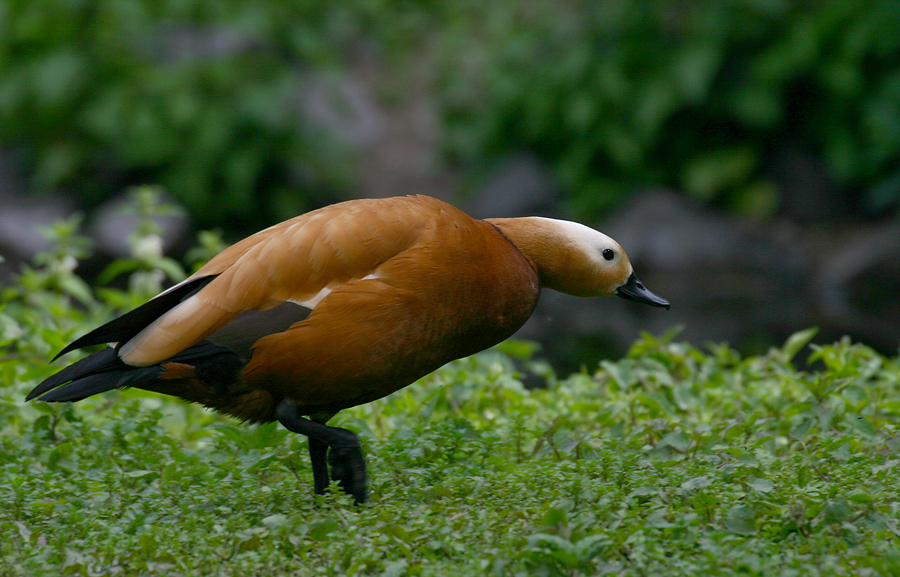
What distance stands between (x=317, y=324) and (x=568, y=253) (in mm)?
866

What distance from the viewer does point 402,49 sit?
1329 cm

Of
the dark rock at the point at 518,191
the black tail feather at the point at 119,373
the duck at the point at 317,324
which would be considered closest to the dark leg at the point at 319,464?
the duck at the point at 317,324

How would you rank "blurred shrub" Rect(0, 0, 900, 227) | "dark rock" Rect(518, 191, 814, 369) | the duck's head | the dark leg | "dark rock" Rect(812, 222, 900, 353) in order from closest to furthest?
the dark leg < the duck's head < "dark rock" Rect(518, 191, 814, 369) < "dark rock" Rect(812, 222, 900, 353) < "blurred shrub" Rect(0, 0, 900, 227)

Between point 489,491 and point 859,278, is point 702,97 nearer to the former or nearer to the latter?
point 859,278

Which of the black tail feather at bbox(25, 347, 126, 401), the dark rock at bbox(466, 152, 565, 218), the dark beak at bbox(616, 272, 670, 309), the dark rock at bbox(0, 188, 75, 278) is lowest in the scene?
the black tail feather at bbox(25, 347, 126, 401)

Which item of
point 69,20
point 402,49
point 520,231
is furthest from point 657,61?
point 520,231

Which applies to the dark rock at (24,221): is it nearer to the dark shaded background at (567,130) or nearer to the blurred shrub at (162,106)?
the dark shaded background at (567,130)

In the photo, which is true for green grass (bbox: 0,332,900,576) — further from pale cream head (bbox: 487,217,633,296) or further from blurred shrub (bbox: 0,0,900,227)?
blurred shrub (bbox: 0,0,900,227)

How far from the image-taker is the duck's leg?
100 inches

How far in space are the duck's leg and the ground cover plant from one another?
0.23 ft

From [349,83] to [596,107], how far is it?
359 cm

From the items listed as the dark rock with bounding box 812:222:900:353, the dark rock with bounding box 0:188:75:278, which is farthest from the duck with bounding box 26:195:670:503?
the dark rock with bounding box 0:188:75:278

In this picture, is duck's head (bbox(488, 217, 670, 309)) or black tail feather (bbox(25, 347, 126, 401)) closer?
black tail feather (bbox(25, 347, 126, 401))

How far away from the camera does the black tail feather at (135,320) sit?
100 inches
